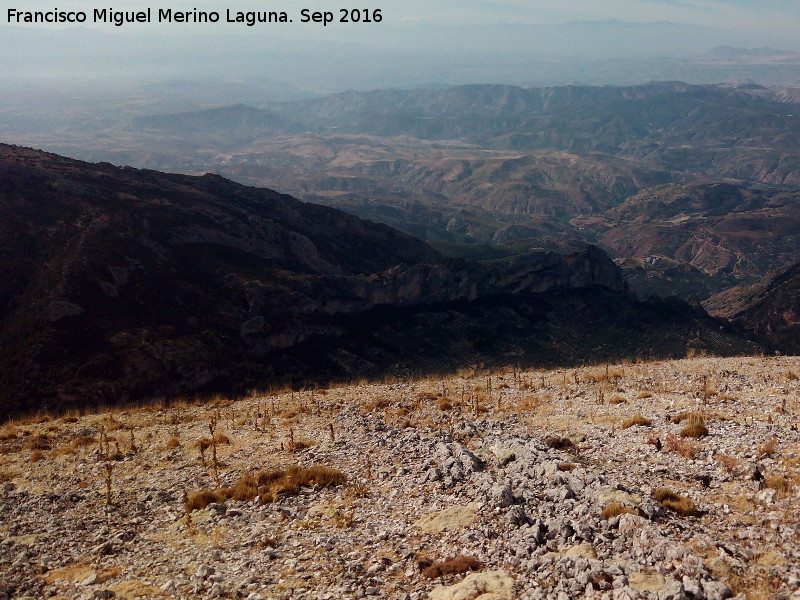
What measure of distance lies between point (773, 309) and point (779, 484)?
453 ft

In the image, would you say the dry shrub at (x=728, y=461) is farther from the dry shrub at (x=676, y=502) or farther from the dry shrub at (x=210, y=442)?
the dry shrub at (x=210, y=442)

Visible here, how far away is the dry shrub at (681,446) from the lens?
51.3 feet

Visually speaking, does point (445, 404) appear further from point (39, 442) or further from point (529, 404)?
point (39, 442)

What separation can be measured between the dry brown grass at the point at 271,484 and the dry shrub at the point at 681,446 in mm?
9801

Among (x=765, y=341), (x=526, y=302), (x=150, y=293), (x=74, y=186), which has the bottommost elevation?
(x=765, y=341)

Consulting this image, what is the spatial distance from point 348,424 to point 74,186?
6912 centimetres

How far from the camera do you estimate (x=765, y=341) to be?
98.9 metres

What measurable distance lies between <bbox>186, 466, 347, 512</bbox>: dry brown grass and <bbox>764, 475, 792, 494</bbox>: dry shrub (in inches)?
437

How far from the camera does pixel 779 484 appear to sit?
1278 centimetres

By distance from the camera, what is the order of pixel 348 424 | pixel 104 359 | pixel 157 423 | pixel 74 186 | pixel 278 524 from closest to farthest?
1. pixel 278 524
2. pixel 348 424
3. pixel 157 423
4. pixel 104 359
5. pixel 74 186

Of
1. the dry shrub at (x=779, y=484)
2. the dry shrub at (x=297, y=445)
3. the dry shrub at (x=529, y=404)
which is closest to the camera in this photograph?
the dry shrub at (x=779, y=484)

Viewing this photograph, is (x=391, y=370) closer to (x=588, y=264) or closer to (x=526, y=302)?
(x=526, y=302)

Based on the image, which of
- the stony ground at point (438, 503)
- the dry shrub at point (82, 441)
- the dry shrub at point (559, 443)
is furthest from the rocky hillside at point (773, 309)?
the dry shrub at point (82, 441)

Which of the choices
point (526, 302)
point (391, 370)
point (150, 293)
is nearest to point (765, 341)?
point (526, 302)
